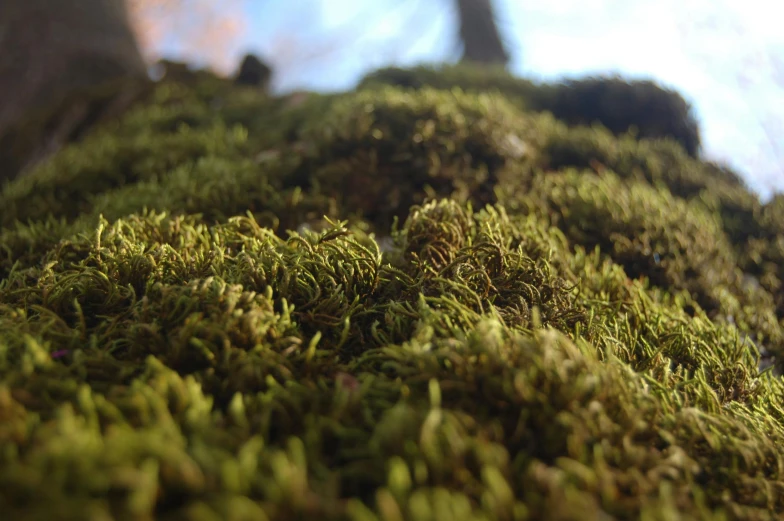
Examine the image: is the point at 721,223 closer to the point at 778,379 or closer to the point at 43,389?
the point at 778,379

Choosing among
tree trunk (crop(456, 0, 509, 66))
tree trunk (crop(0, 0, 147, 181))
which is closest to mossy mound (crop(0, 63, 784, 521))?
tree trunk (crop(0, 0, 147, 181))

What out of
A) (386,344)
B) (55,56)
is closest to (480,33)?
(55,56)

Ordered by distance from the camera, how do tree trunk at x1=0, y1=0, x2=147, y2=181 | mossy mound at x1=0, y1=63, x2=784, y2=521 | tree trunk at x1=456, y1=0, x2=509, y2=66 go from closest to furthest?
mossy mound at x1=0, y1=63, x2=784, y2=521, tree trunk at x1=0, y1=0, x2=147, y2=181, tree trunk at x1=456, y1=0, x2=509, y2=66

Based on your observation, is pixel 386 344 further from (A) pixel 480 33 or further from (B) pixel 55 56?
(A) pixel 480 33

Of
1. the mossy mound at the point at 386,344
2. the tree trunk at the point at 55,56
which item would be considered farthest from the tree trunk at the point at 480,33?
the mossy mound at the point at 386,344

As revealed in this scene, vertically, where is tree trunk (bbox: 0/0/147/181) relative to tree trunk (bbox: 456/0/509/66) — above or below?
below

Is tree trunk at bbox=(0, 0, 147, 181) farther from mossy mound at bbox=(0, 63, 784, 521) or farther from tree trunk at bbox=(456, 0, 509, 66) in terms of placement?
tree trunk at bbox=(456, 0, 509, 66)
